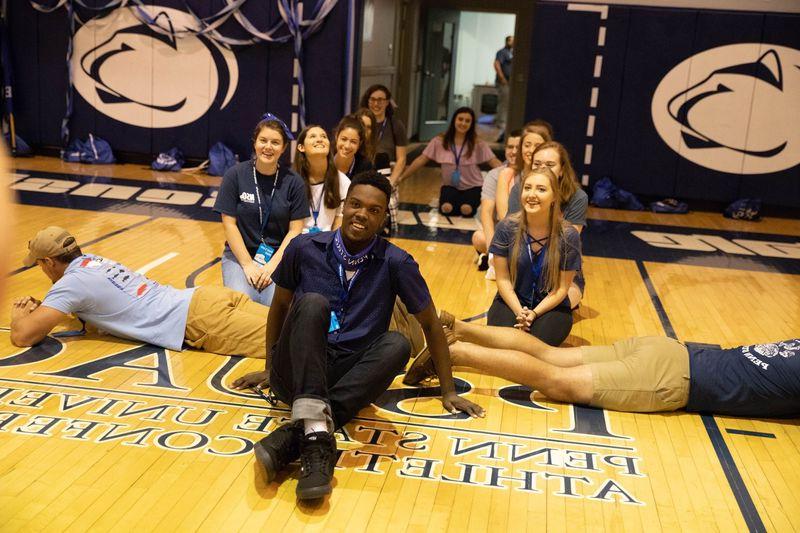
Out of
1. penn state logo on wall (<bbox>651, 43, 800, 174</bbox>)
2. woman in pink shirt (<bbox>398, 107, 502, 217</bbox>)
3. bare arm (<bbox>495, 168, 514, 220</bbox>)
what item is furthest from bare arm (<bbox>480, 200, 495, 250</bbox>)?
penn state logo on wall (<bbox>651, 43, 800, 174</bbox>)

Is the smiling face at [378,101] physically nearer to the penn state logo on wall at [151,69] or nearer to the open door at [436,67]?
the penn state logo on wall at [151,69]

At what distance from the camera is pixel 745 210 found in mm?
9758

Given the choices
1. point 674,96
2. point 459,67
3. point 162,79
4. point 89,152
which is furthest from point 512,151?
point 459,67

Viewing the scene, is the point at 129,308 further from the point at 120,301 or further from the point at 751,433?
the point at 751,433

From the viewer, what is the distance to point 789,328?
5.69 m

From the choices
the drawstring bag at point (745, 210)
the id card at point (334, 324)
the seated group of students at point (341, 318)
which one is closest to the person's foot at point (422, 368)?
the seated group of students at point (341, 318)

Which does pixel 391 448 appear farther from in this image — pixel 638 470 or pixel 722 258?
→ pixel 722 258

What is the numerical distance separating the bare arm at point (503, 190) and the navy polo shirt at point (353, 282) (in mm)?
2474

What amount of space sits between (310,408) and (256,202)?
212 centimetres

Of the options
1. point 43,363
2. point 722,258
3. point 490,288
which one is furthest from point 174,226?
point 722,258

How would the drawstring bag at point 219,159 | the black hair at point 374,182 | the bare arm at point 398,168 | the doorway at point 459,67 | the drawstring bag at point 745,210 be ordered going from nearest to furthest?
the black hair at point 374,182
the bare arm at point 398,168
the drawstring bag at point 745,210
the drawstring bag at point 219,159
the doorway at point 459,67

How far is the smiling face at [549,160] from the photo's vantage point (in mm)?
5027

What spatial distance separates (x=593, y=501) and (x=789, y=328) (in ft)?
10.1

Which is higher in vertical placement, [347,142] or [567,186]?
[347,142]
